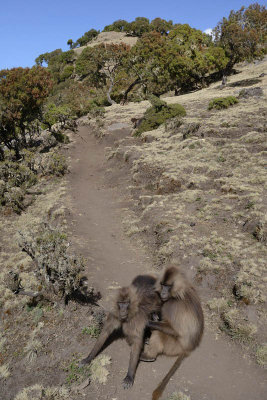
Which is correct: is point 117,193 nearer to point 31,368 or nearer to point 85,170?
point 85,170

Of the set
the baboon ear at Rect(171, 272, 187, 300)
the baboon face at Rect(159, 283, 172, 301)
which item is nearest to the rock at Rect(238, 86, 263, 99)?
the baboon ear at Rect(171, 272, 187, 300)

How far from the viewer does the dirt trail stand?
17.7 feet

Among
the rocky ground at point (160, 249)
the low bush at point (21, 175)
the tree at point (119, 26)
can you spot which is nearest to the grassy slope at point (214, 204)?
the rocky ground at point (160, 249)

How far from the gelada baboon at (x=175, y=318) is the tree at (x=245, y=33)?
36778 millimetres

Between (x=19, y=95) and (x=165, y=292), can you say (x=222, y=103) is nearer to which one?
(x=19, y=95)

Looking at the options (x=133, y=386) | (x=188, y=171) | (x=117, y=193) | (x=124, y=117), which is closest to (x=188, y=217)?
(x=188, y=171)

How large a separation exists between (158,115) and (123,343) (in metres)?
24.0

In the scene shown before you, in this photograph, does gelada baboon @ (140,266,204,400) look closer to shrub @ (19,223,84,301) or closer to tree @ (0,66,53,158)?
shrub @ (19,223,84,301)

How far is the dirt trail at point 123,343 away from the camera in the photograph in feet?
17.7

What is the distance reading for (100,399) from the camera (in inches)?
211

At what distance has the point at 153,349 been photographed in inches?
229

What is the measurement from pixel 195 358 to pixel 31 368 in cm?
364

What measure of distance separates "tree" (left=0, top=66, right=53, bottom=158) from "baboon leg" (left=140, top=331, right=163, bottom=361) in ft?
73.1

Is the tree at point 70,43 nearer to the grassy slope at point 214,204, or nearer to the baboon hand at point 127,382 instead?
the grassy slope at point 214,204
